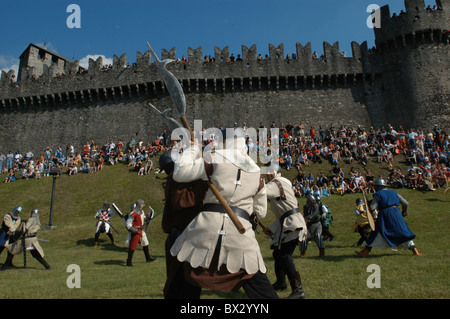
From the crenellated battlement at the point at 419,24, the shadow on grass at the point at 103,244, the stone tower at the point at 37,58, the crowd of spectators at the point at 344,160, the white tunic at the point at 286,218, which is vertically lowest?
the shadow on grass at the point at 103,244

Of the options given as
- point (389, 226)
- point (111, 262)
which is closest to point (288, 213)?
point (389, 226)

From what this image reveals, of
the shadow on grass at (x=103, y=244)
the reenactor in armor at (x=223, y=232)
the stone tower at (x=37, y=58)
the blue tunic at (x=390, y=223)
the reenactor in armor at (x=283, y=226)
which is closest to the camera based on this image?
the reenactor in armor at (x=223, y=232)

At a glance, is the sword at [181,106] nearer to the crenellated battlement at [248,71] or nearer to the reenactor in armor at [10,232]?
the reenactor in armor at [10,232]

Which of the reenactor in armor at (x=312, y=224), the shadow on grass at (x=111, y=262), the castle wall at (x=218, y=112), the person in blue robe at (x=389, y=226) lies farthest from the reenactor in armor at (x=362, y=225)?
the castle wall at (x=218, y=112)

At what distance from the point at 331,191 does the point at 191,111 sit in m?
16.2

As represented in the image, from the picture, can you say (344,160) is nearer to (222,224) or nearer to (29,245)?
(29,245)

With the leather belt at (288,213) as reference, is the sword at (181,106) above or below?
above

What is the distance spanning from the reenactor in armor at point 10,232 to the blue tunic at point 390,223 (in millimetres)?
A: 8738

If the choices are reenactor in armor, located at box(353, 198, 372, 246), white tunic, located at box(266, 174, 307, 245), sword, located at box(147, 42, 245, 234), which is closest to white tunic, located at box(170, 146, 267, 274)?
sword, located at box(147, 42, 245, 234)

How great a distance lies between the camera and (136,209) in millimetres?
10133

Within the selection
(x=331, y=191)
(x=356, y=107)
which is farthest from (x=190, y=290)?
(x=356, y=107)

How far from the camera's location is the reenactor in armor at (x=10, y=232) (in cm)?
855

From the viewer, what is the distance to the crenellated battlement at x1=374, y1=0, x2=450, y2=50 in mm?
27625

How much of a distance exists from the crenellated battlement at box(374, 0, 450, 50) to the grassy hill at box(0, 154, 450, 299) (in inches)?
537
